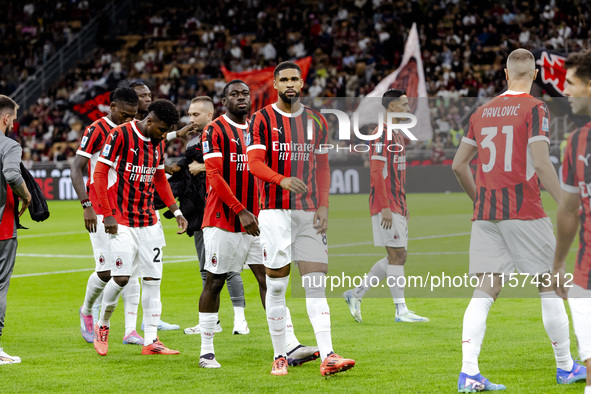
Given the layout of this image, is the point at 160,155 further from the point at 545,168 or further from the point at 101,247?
the point at 545,168

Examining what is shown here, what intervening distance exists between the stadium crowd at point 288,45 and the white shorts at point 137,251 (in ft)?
71.0

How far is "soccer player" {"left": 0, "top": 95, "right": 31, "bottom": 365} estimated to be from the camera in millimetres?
6941

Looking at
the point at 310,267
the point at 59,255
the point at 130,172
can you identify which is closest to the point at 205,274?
the point at 130,172

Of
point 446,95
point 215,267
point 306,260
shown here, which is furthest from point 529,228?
point 446,95

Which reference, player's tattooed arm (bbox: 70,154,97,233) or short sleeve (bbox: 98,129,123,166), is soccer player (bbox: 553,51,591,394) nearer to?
short sleeve (bbox: 98,129,123,166)

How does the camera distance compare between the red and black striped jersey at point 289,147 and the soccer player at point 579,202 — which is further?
the red and black striped jersey at point 289,147

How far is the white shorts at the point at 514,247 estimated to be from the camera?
221 inches

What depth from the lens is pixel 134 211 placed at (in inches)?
295

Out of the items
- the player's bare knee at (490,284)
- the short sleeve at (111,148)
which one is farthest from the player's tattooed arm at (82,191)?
the player's bare knee at (490,284)

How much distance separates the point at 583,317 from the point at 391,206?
4.45m

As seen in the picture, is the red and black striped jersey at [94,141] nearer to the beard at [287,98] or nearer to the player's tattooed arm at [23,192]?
the player's tattooed arm at [23,192]

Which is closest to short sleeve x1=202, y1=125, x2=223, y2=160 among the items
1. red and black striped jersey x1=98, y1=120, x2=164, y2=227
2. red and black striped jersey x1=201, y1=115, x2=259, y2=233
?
red and black striped jersey x1=201, y1=115, x2=259, y2=233

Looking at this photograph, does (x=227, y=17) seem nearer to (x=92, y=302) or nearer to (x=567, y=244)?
(x=92, y=302)

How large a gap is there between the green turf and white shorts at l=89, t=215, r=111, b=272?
0.77m
